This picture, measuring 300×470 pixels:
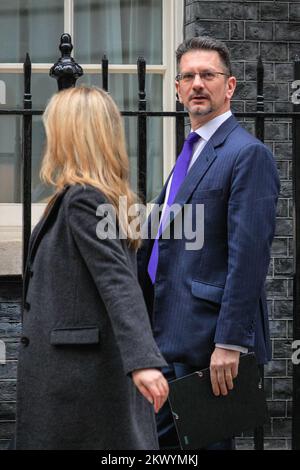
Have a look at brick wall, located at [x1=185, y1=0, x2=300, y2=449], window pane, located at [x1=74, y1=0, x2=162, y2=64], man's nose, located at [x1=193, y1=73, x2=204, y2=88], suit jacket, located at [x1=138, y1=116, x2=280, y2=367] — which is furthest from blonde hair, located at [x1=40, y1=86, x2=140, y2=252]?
window pane, located at [x1=74, y1=0, x2=162, y2=64]

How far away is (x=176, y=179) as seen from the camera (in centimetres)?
369

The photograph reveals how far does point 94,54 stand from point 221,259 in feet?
10.7

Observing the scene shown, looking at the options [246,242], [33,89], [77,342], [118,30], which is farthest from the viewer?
[118,30]

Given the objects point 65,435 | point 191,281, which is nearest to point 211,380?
point 191,281

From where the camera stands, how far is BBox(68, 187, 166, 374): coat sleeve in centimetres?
295

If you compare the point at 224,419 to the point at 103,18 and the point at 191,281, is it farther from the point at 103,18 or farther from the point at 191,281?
the point at 103,18

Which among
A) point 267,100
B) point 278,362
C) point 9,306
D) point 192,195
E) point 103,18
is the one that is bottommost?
point 278,362

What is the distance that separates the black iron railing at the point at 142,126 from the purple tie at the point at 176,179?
9.3 inches

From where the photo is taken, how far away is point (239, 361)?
3443 millimetres

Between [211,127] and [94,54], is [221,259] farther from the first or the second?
[94,54]

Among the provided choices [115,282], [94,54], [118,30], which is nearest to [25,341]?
[115,282]

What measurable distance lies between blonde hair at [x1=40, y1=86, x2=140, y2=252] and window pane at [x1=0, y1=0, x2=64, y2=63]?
333 centimetres

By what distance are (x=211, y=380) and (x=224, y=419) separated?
0.18 meters

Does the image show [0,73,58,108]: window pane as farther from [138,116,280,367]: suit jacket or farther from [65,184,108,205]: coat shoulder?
[65,184,108,205]: coat shoulder
